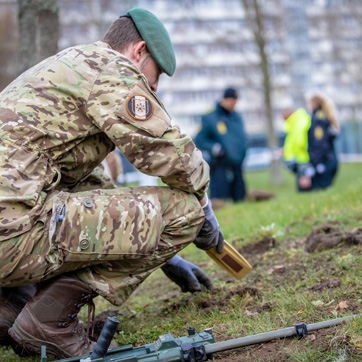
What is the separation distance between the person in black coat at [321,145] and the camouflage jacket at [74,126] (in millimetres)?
6560

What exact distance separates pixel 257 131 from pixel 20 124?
150ft

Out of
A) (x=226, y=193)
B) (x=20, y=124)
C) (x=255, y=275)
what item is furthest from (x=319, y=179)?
(x=20, y=124)

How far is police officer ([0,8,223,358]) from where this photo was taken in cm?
229

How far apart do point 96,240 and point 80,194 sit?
257mm

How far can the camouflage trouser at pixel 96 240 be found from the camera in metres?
2.28

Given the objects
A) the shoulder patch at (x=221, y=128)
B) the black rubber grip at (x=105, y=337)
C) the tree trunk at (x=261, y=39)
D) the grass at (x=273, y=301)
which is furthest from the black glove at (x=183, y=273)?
the tree trunk at (x=261, y=39)

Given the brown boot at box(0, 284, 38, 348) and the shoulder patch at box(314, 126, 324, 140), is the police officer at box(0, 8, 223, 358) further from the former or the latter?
the shoulder patch at box(314, 126, 324, 140)

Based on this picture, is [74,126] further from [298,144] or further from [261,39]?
[261,39]

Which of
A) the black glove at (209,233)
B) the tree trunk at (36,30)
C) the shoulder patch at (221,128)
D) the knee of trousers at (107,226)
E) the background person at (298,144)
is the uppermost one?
the tree trunk at (36,30)

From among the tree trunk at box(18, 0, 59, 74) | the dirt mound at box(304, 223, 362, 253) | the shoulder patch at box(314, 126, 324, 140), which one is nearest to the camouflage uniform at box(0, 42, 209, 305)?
the dirt mound at box(304, 223, 362, 253)

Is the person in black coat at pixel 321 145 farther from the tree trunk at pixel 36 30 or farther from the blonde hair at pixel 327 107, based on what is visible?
the tree trunk at pixel 36 30

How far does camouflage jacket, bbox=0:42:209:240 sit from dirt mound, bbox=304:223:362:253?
1395mm

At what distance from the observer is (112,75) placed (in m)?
2.40

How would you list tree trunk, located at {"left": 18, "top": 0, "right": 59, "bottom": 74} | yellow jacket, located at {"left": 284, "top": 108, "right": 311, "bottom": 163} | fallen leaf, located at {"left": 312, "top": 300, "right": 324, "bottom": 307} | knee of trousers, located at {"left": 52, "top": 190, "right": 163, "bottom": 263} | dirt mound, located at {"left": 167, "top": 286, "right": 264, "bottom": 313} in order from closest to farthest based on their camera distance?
knee of trousers, located at {"left": 52, "top": 190, "right": 163, "bottom": 263} → fallen leaf, located at {"left": 312, "top": 300, "right": 324, "bottom": 307} → dirt mound, located at {"left": 167, "top": 286, "right": 264, "bottom": 313} → tree trunk, located at {"left": 18, "top": 0, "right": 59, "bottom": 74} → yellow jacket, located at {"left": 284, "top": 108, "right": 311, "bottom": 163}
